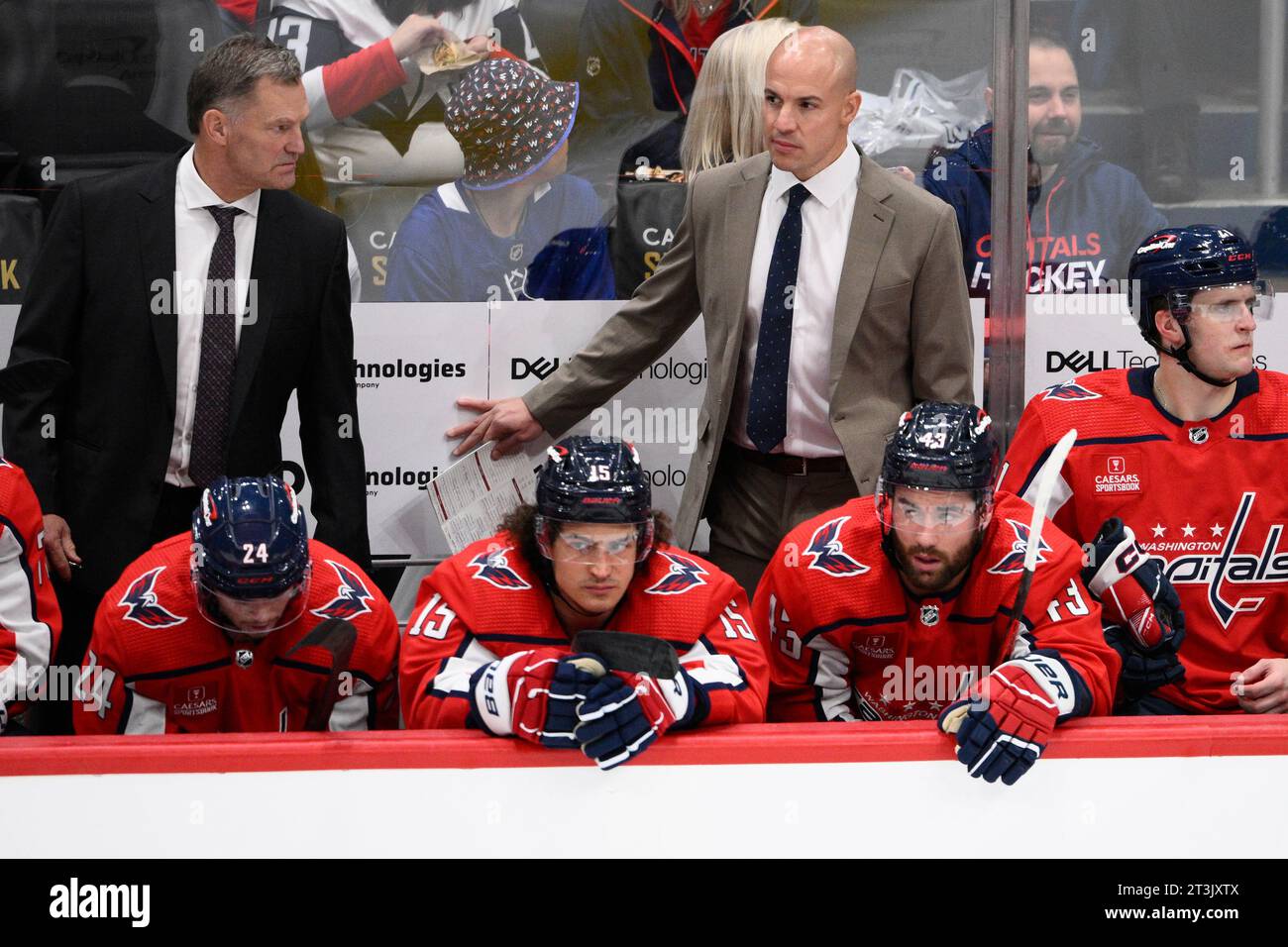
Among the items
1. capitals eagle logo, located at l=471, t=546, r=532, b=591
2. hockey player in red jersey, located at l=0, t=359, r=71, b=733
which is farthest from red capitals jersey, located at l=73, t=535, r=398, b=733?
capitals eagle logo, located at l=471, t=546, r=532, b=591

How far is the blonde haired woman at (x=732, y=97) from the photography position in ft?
11.9

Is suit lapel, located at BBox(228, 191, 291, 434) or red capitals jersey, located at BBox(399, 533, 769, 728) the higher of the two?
suit lapel, located at BBox(228, 191, 291, 434)

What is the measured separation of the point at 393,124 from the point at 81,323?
101 cm

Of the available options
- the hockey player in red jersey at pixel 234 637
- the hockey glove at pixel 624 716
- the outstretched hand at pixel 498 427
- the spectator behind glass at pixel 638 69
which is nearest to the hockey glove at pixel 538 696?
the hockey glove at pixel 624 716

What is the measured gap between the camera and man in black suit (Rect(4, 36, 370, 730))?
127 inches

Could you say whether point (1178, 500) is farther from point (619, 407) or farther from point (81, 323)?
point (81, 323)

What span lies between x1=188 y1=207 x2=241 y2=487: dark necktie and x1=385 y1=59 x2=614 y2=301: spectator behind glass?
0.65 metres

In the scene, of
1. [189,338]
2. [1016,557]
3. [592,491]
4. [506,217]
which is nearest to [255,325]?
[189,338]

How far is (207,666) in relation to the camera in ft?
9.37

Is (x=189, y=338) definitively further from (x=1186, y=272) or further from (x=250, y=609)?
(x=1186, y=272)

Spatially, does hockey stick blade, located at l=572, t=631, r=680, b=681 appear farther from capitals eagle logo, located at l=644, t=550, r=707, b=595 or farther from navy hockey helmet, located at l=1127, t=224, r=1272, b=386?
navy hockey helmet, located at l=1127, t=224, r=1272, b=386

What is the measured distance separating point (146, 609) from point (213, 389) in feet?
2.05
